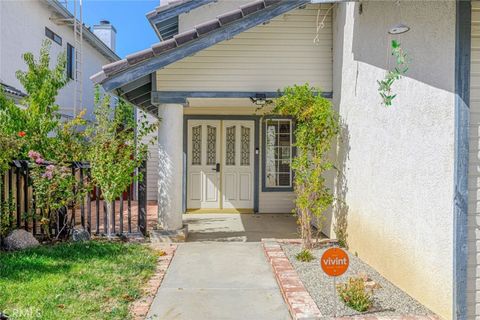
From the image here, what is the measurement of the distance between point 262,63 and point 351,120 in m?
2.01

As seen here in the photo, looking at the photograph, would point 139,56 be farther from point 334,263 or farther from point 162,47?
point 334,263

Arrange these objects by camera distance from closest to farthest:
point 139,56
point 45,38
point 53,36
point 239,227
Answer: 1. point 139,56
2. point 239,227
3. point 45,38
4. point 53,36

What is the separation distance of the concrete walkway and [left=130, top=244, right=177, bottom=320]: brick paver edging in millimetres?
66

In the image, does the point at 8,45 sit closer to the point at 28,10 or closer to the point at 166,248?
the point at 28,10

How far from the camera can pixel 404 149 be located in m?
4.75

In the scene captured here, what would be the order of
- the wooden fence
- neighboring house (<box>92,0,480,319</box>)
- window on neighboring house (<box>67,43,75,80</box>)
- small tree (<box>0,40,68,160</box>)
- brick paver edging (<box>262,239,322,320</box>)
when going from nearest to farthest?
neighboring house (<box>92,0,480,319</box>), brick paver edging (<box>262,239,322,320</box>), the wooden fence, small tree (<box>0,40,68,160</box>), window on neighboring house (<box>67,43,75,80</box>)

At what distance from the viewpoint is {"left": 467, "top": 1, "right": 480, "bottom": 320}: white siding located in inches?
146

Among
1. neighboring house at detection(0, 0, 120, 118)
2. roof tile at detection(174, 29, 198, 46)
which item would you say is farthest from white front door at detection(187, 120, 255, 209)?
roof tile at detection(174, 29, 198, 46)

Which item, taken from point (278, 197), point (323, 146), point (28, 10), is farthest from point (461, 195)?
point (28, 10)

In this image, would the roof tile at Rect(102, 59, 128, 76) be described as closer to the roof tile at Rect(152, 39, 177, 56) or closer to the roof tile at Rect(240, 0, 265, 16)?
the roof tile at Rect(152, 39, 177, 56)

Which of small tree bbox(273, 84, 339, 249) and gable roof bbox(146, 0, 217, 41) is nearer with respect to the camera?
small tree bbox(273, 84, 339, 249)

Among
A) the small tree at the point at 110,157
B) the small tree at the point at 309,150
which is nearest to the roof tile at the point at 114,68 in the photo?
the small tree at the point at 110,157

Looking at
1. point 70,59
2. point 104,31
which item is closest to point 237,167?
point 70,59

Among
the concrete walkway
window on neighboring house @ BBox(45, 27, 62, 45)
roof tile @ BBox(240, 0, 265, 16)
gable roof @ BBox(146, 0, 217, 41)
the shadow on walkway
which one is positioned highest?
window on neighboring house @ BBox(45, 27, 62, 45)
